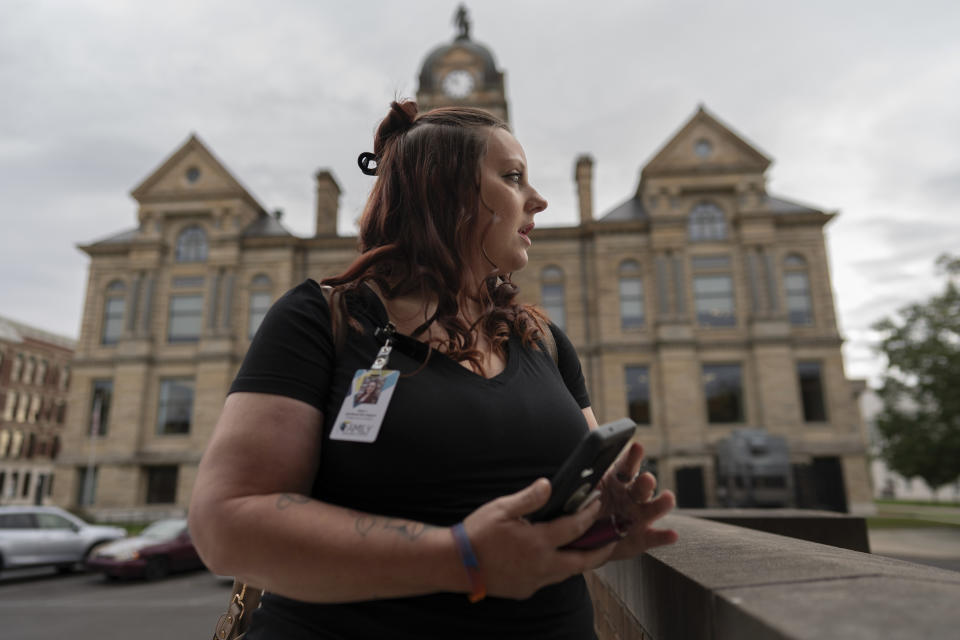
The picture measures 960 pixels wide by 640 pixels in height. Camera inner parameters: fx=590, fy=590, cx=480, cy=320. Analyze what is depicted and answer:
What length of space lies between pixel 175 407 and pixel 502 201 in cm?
3352

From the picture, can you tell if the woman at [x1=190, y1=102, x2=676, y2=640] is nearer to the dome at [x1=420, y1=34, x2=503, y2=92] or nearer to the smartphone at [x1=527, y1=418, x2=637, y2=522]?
the smartphone at [x1=527, y1=418, x2=637, y2=522]

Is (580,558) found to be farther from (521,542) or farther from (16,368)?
(16,368)

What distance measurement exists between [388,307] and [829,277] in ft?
110

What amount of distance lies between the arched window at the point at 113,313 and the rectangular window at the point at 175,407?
4.30 m

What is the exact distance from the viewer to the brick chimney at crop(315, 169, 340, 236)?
34.1 meters

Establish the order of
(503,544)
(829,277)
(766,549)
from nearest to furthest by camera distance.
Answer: (503,544) → (766,549) → (829,277)

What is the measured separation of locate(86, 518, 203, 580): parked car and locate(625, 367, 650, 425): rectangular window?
20.6 meters

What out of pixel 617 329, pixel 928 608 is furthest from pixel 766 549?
pixel 617 329

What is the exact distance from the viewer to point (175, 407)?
3084cm

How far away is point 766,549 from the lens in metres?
1.80

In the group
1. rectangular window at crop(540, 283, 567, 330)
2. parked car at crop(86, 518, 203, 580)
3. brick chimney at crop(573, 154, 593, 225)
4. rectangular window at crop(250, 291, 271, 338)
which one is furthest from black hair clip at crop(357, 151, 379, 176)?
rectangular window at crop(250, 291, 271, 338)

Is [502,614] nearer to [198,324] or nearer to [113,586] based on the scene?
[113,586]

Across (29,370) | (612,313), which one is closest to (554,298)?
(612,313)

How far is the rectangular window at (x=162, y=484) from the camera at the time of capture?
29719mm
